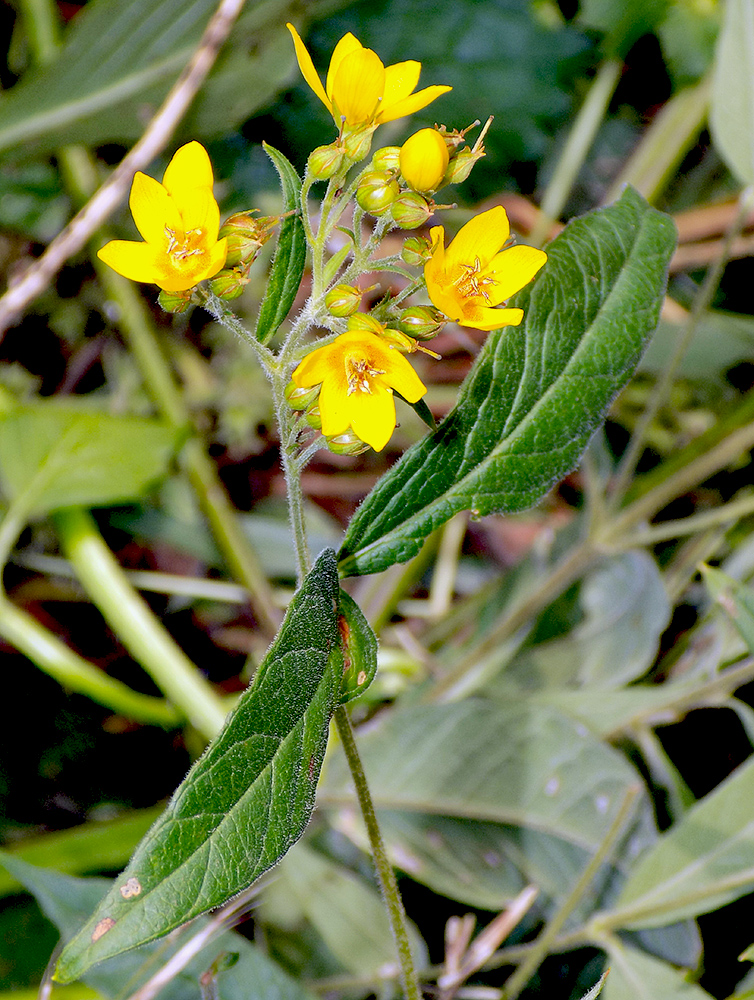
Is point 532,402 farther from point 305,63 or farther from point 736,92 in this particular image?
point 736,92

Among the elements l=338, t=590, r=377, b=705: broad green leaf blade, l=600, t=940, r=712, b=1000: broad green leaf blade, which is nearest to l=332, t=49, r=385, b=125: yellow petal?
l=338, t=590, r=377, b=705: broad green leaf blade

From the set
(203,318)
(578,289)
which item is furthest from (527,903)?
(203,318)

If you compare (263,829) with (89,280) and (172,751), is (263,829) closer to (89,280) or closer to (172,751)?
(172,751)

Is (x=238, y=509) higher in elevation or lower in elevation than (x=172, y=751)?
higher

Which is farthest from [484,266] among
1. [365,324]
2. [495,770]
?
[495,770]

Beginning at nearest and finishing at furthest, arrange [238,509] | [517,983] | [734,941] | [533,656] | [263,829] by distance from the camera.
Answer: [263,829], [517,983], [734,941], [533,656], [238,509]

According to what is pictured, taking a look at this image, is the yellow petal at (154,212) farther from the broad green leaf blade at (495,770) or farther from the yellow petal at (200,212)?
the broad green leaf blade at (495,770)

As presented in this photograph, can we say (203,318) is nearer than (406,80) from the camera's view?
No

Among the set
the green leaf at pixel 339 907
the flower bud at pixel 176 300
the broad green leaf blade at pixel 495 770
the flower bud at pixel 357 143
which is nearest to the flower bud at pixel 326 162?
the flower bud at pixel 357 143

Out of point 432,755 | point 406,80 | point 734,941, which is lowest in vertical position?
point 734,941
